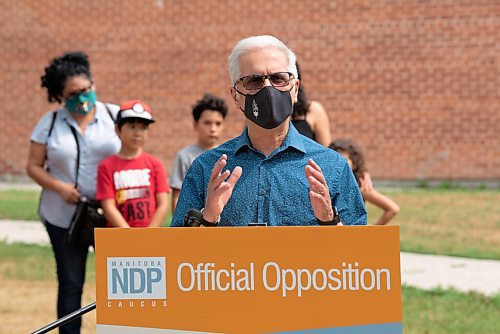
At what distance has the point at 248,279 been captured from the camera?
9.90 feet

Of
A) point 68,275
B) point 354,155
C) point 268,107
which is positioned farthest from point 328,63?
point 268,107

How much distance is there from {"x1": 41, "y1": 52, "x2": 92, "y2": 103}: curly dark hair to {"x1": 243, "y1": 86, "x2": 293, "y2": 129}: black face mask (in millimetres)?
3378

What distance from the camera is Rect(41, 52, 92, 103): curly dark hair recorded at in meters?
6.59


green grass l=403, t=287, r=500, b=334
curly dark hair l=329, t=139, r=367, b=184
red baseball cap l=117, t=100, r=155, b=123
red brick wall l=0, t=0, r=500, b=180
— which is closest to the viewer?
red baseball cap l=117, t=100, r=155, b=123

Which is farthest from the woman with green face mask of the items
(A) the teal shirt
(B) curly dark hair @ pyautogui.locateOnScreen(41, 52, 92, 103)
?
(A) the teal shirt

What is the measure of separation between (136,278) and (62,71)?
12.4 ft

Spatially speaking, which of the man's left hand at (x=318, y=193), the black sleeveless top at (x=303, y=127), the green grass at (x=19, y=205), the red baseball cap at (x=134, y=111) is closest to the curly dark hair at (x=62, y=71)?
the red baseball cap at (x=134, y=111)

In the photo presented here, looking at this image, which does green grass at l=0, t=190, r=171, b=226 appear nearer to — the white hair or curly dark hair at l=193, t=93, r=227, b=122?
curly dark hair at l=193, t=93, r=227, b=122

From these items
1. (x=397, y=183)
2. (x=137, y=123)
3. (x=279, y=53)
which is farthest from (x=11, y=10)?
(x=279, y=53)

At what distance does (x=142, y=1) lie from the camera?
2378 cm

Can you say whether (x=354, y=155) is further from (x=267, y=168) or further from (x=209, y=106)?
(x=267, y=168)

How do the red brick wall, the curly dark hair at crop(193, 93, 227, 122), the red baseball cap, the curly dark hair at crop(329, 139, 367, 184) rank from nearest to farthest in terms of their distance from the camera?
the red baseball cap < the curly dark hair at crop(193, 93, 227, 122) < the curly dark hair at crop(329, 139, 367, 184) < the red brick wall

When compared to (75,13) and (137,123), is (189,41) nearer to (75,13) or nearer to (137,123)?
(75,13)

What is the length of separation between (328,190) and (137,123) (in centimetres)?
330
